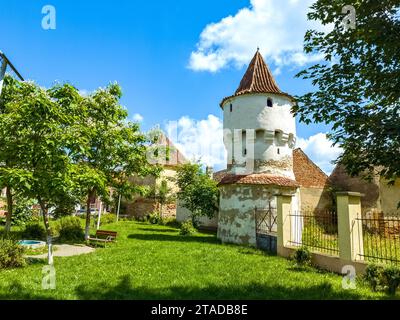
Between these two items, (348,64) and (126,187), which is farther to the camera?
(126,187)

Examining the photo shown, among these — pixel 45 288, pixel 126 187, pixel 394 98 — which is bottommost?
pixel 45 288

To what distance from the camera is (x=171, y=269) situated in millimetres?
9930

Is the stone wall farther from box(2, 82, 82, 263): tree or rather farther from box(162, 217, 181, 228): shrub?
box(2, 82, 82, 263): tree

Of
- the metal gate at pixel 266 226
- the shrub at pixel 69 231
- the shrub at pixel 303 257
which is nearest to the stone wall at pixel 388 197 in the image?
the metal gate at pixel 266 226

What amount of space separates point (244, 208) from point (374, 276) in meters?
10.4

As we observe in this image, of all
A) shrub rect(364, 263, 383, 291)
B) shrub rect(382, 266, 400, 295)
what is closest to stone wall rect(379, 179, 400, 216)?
shrub rect(364, 263, 383, 291)

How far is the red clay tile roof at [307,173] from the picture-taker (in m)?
27.7

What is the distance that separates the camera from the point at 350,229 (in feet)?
31.9

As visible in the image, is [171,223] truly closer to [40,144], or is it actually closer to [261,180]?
[261,180]

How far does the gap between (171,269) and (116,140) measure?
10349mm

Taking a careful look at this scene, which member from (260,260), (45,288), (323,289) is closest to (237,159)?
(260,260)
